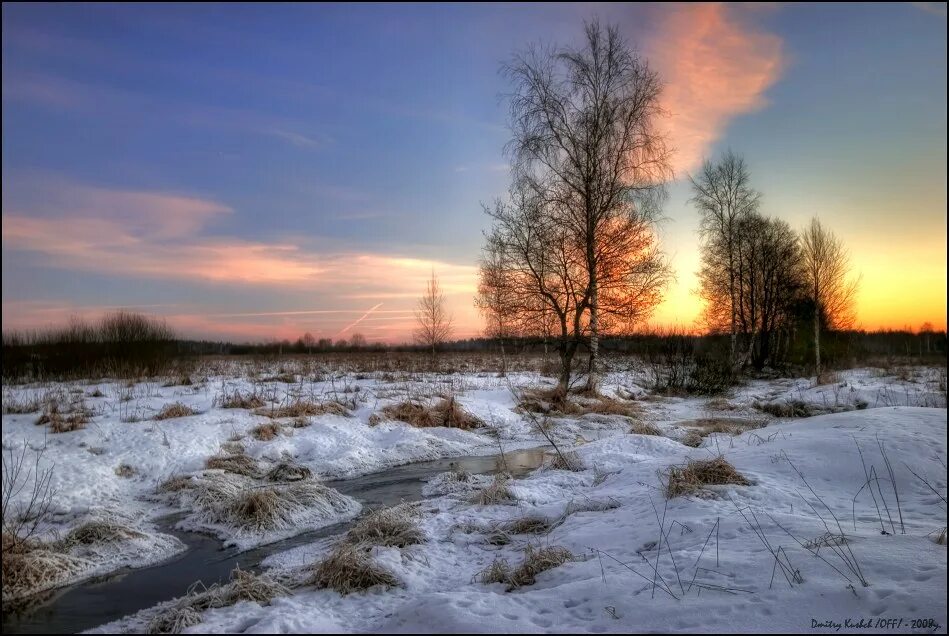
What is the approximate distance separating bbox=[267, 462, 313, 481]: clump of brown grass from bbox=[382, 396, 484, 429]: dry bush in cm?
389

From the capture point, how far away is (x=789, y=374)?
2859 centimetres

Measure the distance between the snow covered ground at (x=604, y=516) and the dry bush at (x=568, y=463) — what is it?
27 cm

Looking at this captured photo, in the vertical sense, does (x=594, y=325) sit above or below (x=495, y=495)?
above

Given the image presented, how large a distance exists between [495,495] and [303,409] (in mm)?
6583

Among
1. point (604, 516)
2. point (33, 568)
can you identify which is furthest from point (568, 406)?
point (33, 568)


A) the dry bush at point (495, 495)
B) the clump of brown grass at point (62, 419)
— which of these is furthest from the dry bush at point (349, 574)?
the clump of brown grass at point (62, 419)

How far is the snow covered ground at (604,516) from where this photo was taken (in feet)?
11.9

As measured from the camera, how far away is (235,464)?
881cm

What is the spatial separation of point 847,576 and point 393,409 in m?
10.4

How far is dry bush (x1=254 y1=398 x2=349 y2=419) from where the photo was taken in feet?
38.7

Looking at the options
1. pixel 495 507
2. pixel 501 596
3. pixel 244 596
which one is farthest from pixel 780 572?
pixel 244 596

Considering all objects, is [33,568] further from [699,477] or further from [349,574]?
[699,477]

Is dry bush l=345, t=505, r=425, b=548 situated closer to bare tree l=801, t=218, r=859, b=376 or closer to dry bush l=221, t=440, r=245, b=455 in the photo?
dry bush l=221, t=440, r=245, b=455

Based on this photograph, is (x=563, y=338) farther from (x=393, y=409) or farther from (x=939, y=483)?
(x=939, y=483)
